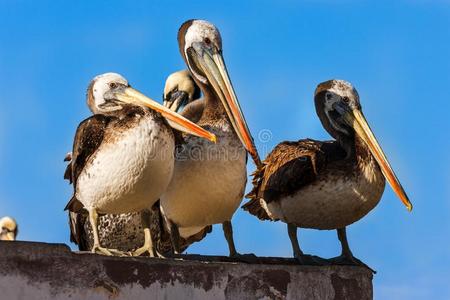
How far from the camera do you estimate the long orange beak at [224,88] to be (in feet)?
28.2

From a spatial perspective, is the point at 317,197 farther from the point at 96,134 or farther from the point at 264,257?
the point at 96,134

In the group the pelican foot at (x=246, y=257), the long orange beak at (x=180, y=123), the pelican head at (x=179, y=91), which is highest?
the pelican head at (x=179, y=91)

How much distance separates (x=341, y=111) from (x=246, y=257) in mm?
1744

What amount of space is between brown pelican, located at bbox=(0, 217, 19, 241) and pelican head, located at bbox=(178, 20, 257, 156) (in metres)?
7.84

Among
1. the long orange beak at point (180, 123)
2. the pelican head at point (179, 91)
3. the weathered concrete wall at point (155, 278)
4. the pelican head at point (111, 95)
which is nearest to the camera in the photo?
the weathered concrete wall at point (155, 278)

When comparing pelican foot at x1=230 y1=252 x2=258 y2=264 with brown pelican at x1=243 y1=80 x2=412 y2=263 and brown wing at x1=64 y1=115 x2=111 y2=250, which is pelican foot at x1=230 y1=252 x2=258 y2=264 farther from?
brown wing at x1=64 y1=115 x2=111 y2=250

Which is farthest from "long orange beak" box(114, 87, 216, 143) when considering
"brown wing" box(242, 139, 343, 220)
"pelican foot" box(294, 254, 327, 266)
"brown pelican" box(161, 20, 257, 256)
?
"pelican foot" box(294, 254, 327, 266)

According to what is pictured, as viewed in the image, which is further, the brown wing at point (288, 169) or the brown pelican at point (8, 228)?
the brown pelican at point (8, 228)

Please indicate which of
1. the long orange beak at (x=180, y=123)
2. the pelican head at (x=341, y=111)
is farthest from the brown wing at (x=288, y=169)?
the long orange beak at (x=180, y=123)

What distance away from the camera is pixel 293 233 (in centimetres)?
908

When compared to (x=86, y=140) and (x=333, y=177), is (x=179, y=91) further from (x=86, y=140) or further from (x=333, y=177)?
→ (x=86, y=140)

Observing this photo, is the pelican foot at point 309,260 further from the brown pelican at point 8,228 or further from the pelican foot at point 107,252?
the brown pelican at point 8,228

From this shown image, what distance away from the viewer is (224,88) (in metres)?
9.08

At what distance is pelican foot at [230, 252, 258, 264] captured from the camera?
8617mm
